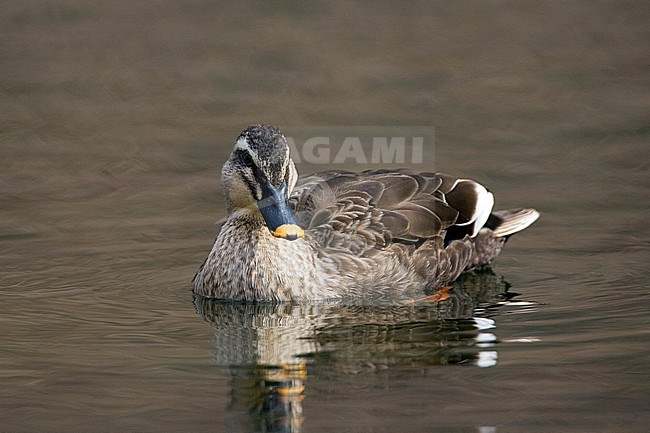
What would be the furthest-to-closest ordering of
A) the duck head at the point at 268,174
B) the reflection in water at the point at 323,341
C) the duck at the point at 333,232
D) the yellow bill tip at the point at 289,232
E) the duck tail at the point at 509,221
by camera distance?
the duck tail at the point at 509,221
the duck at the point at 333,232
the duck head at the point at 268,174
the yellow bill tip at the point at 289,232
the reflection in water at the point at 323,341

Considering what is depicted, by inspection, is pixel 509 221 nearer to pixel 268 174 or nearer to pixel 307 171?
pixel 268 174

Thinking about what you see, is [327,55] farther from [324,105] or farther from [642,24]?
[642,24]

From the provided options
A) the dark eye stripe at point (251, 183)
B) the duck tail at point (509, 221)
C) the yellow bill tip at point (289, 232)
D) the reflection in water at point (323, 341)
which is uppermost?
the dark eye stripe at point (251, 183)

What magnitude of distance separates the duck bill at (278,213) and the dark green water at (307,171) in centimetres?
72

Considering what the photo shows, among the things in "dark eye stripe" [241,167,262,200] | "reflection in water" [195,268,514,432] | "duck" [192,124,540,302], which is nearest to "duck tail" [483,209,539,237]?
"duck" [192,124,540,302]

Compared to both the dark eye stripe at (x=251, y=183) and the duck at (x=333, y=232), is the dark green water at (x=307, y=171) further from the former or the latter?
the dark eye stripe at (x=251, y=183)

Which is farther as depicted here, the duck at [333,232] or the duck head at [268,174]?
the duck at [333,232]

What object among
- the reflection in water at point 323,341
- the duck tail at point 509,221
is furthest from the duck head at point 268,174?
the duck tail at point 509,221

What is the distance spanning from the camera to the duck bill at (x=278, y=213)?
32.8 ft

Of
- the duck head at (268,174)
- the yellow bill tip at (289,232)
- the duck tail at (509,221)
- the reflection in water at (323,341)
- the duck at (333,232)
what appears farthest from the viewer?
the duck tail at (509,221)

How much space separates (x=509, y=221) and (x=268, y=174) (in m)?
2.77

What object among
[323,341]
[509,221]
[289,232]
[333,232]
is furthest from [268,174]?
[509,221]

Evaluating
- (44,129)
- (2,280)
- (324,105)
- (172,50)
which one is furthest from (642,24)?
(2,280)

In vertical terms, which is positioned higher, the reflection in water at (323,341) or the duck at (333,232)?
the duck at (333,232)
